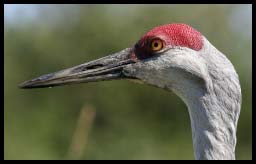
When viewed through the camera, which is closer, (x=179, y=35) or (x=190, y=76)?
(x=190, y=76)

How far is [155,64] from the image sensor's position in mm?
6453

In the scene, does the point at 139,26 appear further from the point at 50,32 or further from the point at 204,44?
the point at 204,44

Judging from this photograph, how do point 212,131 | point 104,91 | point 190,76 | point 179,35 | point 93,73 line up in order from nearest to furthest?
point 212,131, point 190,76, point 179,35, point 93,73, point 104,91

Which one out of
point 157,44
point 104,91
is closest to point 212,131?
point 157,44

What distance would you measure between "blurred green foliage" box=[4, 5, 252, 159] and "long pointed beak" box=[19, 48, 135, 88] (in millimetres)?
9378

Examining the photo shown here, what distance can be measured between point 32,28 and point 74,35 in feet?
3.99

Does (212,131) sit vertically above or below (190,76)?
below

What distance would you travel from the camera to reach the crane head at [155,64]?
632 centimetres

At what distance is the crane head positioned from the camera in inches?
249

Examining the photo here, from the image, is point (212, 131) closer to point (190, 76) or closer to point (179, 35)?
point (190, 76)

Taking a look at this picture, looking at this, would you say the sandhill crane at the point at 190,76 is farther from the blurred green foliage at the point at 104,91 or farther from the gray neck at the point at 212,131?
the blurred green foliage at the point at 104,91

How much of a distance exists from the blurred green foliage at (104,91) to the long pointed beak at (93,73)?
369 inches

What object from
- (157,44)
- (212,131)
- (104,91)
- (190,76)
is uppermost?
(157,44)

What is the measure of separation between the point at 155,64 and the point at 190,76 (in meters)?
0.34
